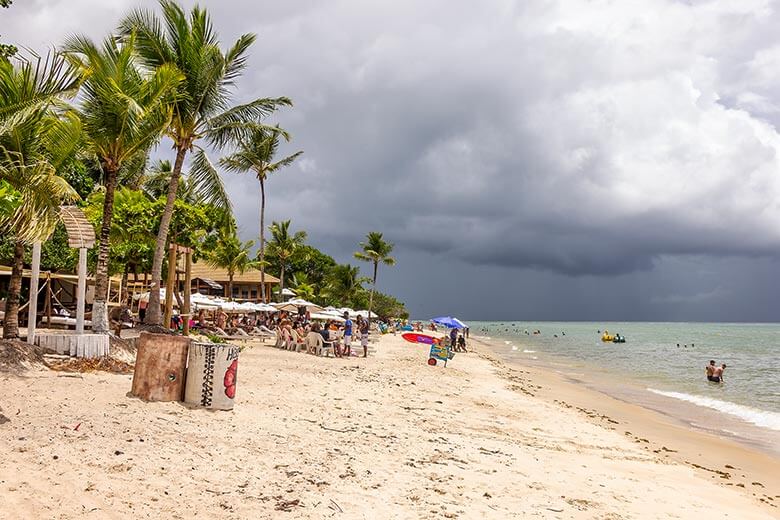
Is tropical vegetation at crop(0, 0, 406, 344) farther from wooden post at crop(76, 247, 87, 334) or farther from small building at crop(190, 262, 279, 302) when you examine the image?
small building at crop(190, 262, 279, 302)

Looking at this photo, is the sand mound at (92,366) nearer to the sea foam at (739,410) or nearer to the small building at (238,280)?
the sea foam at (739,410)

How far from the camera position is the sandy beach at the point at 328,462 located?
185 inches

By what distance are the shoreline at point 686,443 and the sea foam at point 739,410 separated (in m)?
2.14

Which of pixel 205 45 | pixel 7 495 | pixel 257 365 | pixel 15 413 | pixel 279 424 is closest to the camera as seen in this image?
pixel 7 495

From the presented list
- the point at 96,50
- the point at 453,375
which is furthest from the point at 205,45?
the point at 453,375

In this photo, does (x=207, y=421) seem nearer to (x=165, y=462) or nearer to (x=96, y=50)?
(x=165, y=462)

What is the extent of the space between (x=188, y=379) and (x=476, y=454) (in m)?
3.82

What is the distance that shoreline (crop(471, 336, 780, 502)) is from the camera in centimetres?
878

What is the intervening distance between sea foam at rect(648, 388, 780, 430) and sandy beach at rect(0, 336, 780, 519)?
4481 millimetres

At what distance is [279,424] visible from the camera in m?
7.44

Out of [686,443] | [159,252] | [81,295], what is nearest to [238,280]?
[159,252]

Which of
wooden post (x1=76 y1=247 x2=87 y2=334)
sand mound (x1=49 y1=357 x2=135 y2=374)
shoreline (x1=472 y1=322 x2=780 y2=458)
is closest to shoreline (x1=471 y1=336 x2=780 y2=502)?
shoreline (x1=472 y1=322 x2=780 y2=458)

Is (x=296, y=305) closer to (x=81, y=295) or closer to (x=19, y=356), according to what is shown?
(x=81, y=295)

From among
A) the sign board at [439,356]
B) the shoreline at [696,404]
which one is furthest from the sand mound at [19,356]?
the sign board at [439,356]
